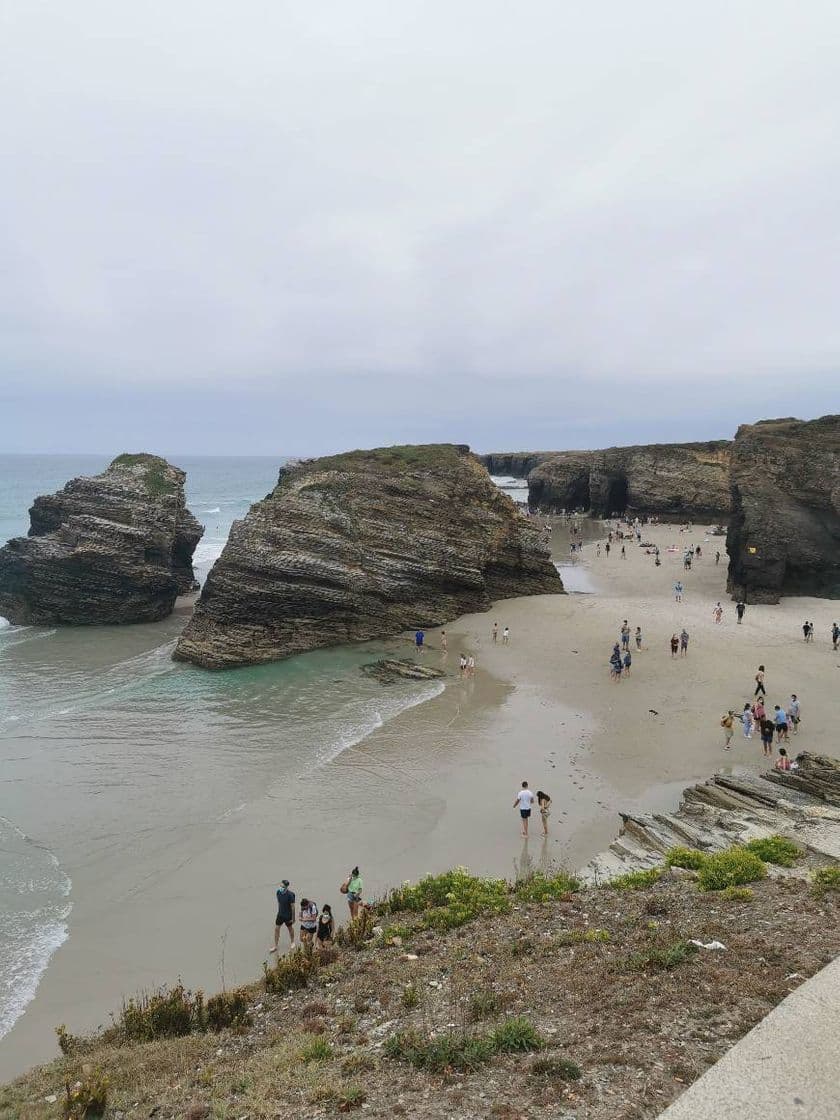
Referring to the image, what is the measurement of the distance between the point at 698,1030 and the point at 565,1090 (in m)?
1.62

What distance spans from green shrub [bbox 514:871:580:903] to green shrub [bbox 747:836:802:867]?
3.17 m

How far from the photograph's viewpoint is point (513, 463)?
174000mm

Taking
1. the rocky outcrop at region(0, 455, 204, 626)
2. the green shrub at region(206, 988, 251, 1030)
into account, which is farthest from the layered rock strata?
the rocky outcrop at region(0, 455, 204, 626)

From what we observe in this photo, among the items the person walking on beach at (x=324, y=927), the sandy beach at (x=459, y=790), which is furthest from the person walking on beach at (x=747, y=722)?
the person walking on beach at (x=324, y=927)

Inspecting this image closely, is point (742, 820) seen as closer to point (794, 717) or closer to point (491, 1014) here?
point (491, 1014)

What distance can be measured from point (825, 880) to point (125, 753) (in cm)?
1786

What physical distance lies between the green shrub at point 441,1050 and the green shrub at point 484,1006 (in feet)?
1.47

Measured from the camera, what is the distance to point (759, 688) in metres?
23.2

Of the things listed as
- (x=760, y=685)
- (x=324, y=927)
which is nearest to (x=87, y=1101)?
(x=324, y=927)

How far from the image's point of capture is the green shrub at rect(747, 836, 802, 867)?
1116cm

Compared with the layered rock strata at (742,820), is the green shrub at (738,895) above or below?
above

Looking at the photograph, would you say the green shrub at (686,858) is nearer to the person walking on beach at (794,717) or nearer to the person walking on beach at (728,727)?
the person walking on beach at (728,727)

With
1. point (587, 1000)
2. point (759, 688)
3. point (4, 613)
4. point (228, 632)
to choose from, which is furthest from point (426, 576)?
point (587, 1000)

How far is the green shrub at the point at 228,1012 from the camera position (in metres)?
8.79
